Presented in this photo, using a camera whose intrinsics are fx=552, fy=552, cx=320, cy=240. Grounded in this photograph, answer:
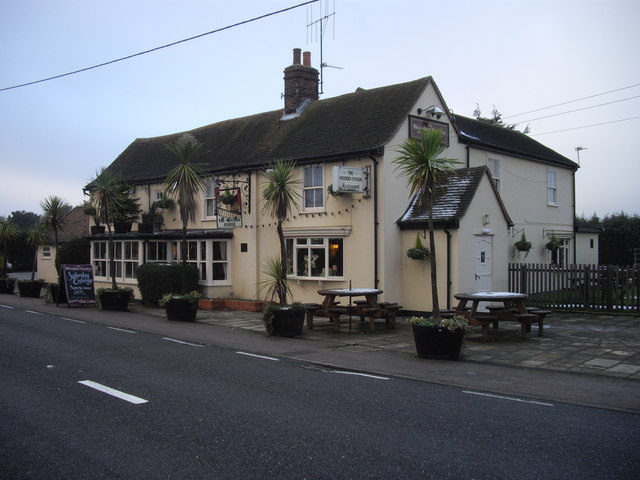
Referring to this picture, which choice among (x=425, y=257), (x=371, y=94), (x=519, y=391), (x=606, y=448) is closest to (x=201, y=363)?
(x=519, y=391)

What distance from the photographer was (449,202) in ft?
53.5

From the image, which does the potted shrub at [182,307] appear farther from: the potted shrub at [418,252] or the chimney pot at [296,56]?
the chimney pot at [296,56]

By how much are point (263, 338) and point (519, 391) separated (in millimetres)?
6637

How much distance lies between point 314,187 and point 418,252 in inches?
169

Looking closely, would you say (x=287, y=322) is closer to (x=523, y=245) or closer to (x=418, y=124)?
(x=418, y=124)

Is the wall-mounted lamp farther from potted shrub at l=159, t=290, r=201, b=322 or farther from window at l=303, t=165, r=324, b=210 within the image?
potted shrub at l=159, t=290, r=201, b=322

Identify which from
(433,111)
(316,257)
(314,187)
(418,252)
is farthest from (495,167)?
Answer: (316,257)

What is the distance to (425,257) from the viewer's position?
15961mm

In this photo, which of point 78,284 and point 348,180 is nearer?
point 348,180

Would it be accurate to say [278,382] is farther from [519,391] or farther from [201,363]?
[519,391]

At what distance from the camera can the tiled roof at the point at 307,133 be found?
56.6 feet

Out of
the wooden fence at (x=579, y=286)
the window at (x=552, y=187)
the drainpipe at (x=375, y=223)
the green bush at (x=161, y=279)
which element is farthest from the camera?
the window at (x=552, y=187)

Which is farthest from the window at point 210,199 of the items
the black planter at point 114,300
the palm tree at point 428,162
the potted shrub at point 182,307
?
the palm tree at point 428,162

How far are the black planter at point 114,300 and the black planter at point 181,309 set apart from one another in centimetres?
371
